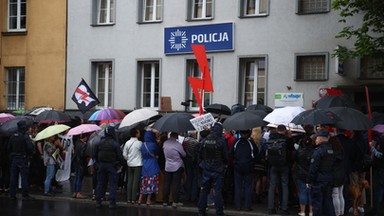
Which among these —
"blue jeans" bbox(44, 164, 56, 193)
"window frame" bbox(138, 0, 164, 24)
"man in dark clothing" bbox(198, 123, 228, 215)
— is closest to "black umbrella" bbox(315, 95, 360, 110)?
"man in dark clothing" bbox(198, 123, 228, 215)

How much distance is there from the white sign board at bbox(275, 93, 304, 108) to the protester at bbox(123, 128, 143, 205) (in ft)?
25.2

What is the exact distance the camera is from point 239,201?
50.3ft

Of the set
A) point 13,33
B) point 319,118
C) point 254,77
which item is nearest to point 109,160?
point 319,118

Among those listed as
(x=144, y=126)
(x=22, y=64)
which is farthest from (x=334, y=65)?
(x=22, y=64)

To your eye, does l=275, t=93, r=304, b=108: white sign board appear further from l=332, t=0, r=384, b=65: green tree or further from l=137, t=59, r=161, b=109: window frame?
l=137, t=59, r=161, b=109: window frame

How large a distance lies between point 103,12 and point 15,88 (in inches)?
207

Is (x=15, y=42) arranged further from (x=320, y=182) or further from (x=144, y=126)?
(x=320, y=182)

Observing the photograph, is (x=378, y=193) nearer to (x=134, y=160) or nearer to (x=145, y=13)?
(x=134, y=160)

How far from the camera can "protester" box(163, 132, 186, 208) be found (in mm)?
15805

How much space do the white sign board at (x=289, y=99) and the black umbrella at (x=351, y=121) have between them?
852 cm

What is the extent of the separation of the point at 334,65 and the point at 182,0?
6.24 meters

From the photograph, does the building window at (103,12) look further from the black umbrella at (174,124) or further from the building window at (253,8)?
the black umbrella at (174,124)

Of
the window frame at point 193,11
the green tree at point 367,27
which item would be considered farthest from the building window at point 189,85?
the green tree at point 367,27

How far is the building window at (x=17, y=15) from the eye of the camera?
94.0 feet
